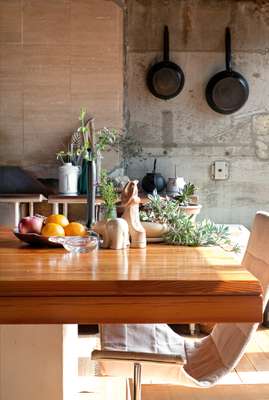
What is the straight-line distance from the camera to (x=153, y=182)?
5.29 metres

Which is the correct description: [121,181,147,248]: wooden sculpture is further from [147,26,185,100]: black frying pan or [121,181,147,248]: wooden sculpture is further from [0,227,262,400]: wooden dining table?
[147,26,185,100]: black frying pan

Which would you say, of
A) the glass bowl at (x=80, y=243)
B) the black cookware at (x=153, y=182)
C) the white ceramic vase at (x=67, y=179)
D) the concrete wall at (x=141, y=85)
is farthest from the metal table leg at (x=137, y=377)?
the concrete wall at (x=141, y=85)

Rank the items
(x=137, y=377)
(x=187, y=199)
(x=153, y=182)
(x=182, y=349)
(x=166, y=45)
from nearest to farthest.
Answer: (x=137, y=377) → (x=182, y=349) → (x=187, y=199) → (x=153, y=182) → (x=166, y=45)

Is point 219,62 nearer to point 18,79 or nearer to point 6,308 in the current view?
point 18,79

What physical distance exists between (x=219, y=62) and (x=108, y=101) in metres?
1.06

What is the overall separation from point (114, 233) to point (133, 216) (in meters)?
0.12

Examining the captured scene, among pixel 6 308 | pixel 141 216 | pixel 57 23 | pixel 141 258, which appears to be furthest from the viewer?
pixel 57 23

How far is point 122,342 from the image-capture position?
7.63ft

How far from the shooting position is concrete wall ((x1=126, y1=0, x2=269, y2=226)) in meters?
5.51

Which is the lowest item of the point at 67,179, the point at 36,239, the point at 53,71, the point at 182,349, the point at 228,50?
the point at 182,349

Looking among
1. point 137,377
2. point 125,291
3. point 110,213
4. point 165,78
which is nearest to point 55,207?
point 165,78

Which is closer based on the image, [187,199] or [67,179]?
[187,199]

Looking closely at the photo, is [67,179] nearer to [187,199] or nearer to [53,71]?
[53,71]

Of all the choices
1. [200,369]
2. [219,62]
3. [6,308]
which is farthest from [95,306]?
[219,62]
